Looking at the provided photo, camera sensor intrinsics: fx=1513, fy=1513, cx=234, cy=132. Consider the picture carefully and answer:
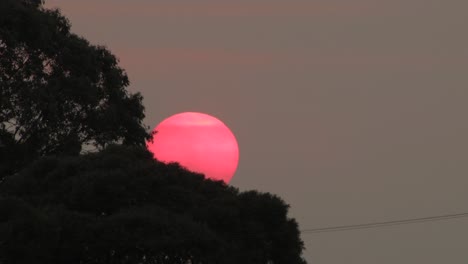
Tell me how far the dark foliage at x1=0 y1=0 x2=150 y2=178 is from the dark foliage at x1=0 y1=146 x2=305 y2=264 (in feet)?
27.8

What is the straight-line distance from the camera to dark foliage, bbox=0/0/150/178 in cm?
6019

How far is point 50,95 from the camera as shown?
5997 cm

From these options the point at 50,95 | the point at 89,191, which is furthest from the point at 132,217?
the point at 50,95

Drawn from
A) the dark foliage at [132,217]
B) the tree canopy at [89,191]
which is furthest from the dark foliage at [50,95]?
the dark foliage at [132,217]

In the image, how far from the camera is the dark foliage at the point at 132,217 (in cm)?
4638

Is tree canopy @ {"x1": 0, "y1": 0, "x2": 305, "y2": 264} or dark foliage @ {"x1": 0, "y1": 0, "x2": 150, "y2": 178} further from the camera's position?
dark foliage @ {"x1": 0, "y1": 0, "x2": 150, "y2": 178}

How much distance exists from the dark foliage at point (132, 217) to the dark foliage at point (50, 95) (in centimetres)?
848

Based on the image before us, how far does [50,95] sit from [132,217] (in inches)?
570

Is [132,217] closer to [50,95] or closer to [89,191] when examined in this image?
[89,191]

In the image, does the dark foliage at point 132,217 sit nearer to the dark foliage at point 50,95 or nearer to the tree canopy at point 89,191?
the tree canopy at point 89,191

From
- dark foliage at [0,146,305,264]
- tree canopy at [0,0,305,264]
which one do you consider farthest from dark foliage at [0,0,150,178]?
dark foliage at [0,146,305,264]

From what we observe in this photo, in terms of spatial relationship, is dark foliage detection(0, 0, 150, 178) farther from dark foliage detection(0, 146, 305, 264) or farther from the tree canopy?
dark foliage detection(0, 146, 305, 264)

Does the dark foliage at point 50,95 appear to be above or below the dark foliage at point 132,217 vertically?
above

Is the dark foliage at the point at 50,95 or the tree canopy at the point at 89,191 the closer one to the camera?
the tree canopy at the point at 89,191
